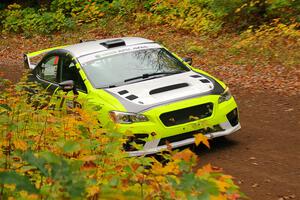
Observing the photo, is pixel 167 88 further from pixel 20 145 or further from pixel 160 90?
pixel 20 145

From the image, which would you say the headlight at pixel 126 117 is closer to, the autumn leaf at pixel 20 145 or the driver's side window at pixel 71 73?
the driver's side window at pixel 71 73

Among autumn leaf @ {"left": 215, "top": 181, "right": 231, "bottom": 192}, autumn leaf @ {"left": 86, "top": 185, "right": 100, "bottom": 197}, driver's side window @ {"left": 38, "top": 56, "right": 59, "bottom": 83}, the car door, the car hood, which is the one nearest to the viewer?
A: autumn leaf @ {"left": 86, "top": 185, "right": 100, "bottom": 197}

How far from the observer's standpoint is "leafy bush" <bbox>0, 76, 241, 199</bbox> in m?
2.43

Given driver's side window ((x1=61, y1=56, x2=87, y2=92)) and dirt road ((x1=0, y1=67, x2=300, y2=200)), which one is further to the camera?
driver's side window ((x1=61, y1=56, x2=87, y2=92))

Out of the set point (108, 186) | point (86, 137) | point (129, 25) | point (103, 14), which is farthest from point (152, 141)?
point (103, 14)

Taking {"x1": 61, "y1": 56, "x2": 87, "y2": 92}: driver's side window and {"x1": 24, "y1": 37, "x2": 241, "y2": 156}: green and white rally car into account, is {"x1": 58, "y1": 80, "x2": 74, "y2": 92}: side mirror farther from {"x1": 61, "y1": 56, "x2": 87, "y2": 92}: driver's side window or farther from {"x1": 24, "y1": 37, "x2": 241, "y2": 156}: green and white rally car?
{"x1": 61, "y1": 56, "x2": 87, "y2": 92}: driver's side window

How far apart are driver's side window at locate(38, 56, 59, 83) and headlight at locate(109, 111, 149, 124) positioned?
2164 millimetres

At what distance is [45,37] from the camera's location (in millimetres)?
22953

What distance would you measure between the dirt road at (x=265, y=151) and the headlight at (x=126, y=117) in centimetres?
106

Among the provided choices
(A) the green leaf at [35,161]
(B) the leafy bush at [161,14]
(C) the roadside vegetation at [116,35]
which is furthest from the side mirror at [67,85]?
(B) the leafy bush at [161,14]

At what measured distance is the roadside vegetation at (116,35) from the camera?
285 cm

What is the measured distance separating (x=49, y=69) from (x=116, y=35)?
11877 millimetres

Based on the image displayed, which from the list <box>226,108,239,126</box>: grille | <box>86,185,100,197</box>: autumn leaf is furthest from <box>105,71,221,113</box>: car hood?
<box>86,185,100,197</box>: autumn leaf

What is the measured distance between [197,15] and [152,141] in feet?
41.6
